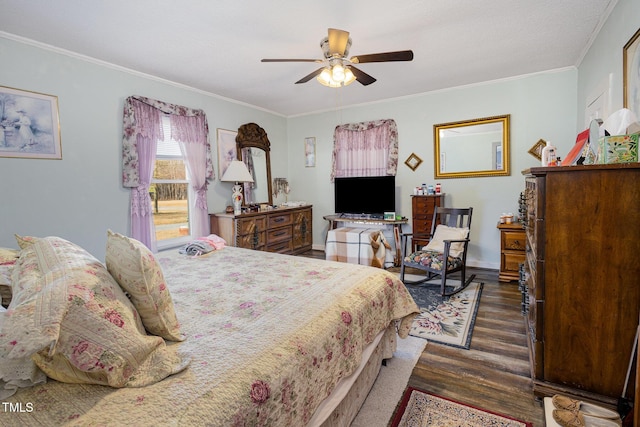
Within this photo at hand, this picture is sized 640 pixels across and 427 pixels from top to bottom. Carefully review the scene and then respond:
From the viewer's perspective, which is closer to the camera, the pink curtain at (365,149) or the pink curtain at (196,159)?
the pink curtain at (196,159)

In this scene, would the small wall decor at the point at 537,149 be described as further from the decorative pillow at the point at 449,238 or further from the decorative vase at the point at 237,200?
the decorative vase at the point at 237,200

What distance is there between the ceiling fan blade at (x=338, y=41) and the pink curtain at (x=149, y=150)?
7.92 ft

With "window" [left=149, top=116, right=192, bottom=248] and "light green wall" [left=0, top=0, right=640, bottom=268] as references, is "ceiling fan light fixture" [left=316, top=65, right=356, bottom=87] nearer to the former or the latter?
"light green wall" [left=0, top=0, right=640, bottom=268]

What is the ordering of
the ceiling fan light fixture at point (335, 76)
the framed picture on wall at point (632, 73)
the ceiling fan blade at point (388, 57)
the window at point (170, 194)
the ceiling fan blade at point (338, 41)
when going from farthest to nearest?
the window at point (170, 194) → the ceiling fan light fixture at point (335, 76) → the ceiling fan blade at point (388, 57) → the ceiling fan blade at point (338, 41) → the framed picture on wall at point (632, 73)

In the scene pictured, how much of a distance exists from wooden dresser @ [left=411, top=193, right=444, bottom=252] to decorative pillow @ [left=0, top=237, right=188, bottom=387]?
400 cm

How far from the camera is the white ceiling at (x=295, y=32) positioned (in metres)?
2.34

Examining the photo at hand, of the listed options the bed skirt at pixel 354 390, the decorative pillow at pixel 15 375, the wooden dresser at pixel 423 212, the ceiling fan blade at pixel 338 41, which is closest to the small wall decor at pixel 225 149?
the ceiling fan blade at pixel 338 41

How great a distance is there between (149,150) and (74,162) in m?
Answer: 0.77

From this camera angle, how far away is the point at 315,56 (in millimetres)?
3213

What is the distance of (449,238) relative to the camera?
12.4 feet

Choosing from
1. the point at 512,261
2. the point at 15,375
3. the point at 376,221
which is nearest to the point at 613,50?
the point at 512,261

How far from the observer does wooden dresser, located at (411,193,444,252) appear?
14.6 ft

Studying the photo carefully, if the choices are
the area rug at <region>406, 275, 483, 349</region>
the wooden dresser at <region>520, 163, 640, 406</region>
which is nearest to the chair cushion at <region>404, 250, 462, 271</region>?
the area rug at <region>406, 275, 483, 349</region>

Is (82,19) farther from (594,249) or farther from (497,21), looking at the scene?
(594,249)
